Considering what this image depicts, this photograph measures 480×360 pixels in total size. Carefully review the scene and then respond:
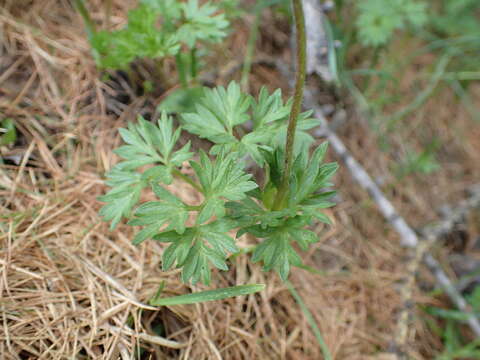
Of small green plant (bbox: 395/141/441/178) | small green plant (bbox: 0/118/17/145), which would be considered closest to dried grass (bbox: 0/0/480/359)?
small green plant (bbox: 0/118/17/145)

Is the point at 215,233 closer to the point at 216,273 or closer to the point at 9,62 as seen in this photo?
the point at 216,273

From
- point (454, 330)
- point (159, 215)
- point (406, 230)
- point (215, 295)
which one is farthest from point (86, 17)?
point (454, 330)

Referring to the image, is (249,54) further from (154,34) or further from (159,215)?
(159,215)

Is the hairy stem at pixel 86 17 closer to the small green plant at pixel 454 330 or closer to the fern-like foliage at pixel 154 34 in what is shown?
the fern-like foliage at pixel 154 34

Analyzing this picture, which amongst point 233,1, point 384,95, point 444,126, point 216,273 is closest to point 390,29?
point 384,95

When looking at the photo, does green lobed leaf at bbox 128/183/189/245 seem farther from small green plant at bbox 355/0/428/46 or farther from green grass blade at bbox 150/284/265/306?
small green plant at bbox 355/0/428/46

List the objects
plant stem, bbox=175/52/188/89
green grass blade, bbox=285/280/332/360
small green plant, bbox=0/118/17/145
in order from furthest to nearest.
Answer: plant stem, bbox=175/52/188/89
small green plant, bbox=0/118/17/145
green grass blade, bbox=285/280/332/360
